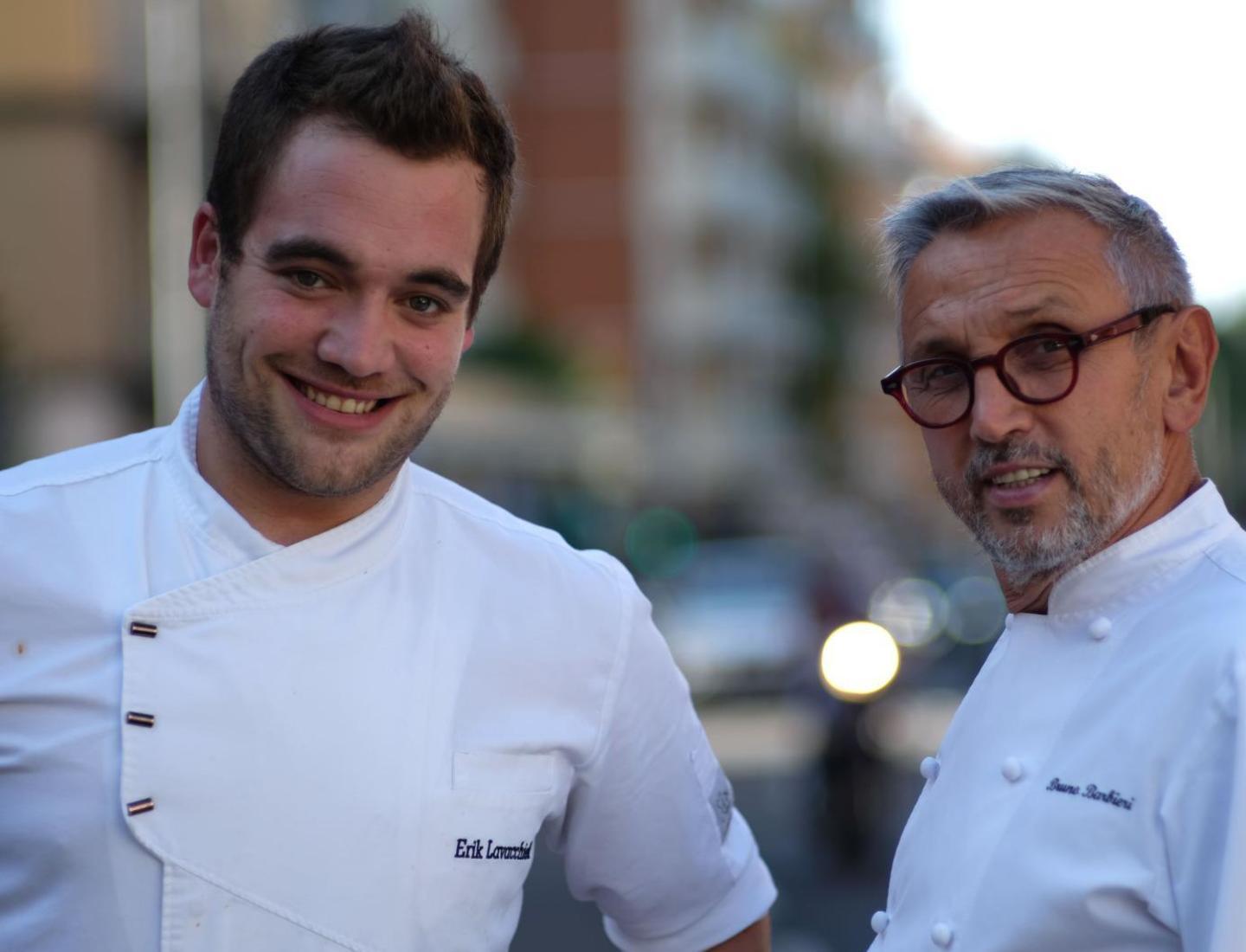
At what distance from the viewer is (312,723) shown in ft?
8.83

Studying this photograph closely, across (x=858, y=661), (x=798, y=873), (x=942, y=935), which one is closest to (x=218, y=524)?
(x=942, y=935)

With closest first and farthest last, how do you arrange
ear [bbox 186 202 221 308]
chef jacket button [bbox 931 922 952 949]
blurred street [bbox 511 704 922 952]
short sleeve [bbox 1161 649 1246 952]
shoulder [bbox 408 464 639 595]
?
short sleeve [bbox 1161 649 1246 952] < chef jacket button [bbox 931 922 952 949] < ear [bbox 186 202 221 308] < shoulder [bbox 408 464 639 595] < blurred street [bbox 511 704 922 952]

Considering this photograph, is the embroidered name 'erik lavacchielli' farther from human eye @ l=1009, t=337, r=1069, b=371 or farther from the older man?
human eye @ l=1009, t=337, r=1069, b=371

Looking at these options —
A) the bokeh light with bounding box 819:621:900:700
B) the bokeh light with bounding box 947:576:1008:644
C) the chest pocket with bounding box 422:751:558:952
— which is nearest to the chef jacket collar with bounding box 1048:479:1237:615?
the chest pocket with bounding box 422:751:558:952

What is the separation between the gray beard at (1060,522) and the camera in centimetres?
260

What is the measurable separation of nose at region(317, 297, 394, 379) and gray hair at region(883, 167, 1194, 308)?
2.90 ft

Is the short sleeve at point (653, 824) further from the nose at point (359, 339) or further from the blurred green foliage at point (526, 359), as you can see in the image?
the blurred green foliage at point (526, 359)

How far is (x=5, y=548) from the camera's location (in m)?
2.66

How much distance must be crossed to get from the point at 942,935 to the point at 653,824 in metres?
0.74

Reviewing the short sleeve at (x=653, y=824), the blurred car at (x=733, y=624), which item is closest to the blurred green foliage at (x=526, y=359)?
the blurred car at (x=733, y=624)

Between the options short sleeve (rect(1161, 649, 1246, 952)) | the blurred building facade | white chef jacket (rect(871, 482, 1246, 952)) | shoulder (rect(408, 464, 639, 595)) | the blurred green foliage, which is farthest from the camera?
the blurred green foliage

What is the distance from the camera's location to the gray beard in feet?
8.54

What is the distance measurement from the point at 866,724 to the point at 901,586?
9998 millimetres

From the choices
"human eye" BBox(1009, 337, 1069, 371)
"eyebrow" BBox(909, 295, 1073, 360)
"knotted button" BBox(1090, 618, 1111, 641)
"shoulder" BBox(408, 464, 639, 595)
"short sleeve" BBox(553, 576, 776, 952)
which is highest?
"eyebrow" BBox(909, 295, 1073, 360)
